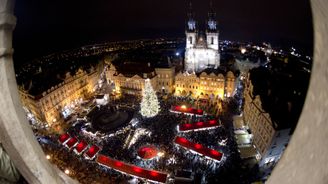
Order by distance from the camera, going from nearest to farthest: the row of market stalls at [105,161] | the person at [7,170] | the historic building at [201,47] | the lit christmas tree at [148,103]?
1. the person at [7,170]
2. the row of market stalls at [105,161]
3. the lit christmas tree at [148,103]
4. the historic building at [201,47]

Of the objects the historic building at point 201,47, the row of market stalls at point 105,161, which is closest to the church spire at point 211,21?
the historic building at point 201,47

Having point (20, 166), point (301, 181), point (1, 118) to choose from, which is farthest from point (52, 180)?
point (301, 181)

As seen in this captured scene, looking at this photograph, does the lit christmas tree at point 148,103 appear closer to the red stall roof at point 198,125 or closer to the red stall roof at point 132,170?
the red stall roof at point 198,125

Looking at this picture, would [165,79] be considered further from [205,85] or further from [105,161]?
[105,161]

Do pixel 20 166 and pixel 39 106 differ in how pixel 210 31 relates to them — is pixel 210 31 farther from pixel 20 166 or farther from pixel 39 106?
pixel 20 166

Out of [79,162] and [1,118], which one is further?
[79,162]

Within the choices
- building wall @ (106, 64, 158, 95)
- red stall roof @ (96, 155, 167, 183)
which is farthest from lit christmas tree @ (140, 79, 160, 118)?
red stall roof @ (96, 155, 167, 183)

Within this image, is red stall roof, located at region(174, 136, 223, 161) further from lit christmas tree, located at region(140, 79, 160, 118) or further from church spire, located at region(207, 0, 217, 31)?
church spire, located at region(207, 0, 217, 31)
